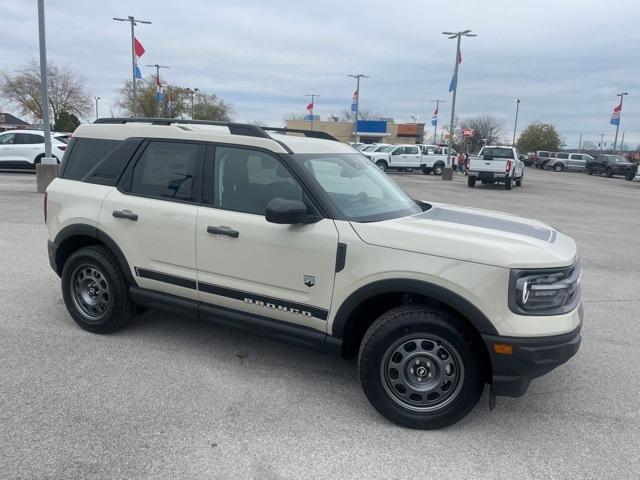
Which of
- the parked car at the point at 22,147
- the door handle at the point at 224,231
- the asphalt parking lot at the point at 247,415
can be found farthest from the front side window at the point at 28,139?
the door handle at the point at 224,231

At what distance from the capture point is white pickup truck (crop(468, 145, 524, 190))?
22.8 meters

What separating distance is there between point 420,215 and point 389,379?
1.24 metres

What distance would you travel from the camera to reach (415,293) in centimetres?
319

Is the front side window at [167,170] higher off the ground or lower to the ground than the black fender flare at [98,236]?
higher

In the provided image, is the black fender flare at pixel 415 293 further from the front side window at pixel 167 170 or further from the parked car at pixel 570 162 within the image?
the parked car at pixel 570 162

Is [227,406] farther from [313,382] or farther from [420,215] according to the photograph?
[420,215]

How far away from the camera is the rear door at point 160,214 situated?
3957 mm

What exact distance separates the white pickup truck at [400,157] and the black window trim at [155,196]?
28.8 metres

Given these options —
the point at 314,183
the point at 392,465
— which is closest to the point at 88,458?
the point at 392,465

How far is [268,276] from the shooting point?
3.60 metres

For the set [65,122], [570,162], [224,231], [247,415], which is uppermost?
[65,122]

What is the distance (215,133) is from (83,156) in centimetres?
147

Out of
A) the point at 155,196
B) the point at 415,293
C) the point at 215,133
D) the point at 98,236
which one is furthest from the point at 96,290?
the point at 415,293

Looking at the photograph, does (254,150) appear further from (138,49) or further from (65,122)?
(65,122)
